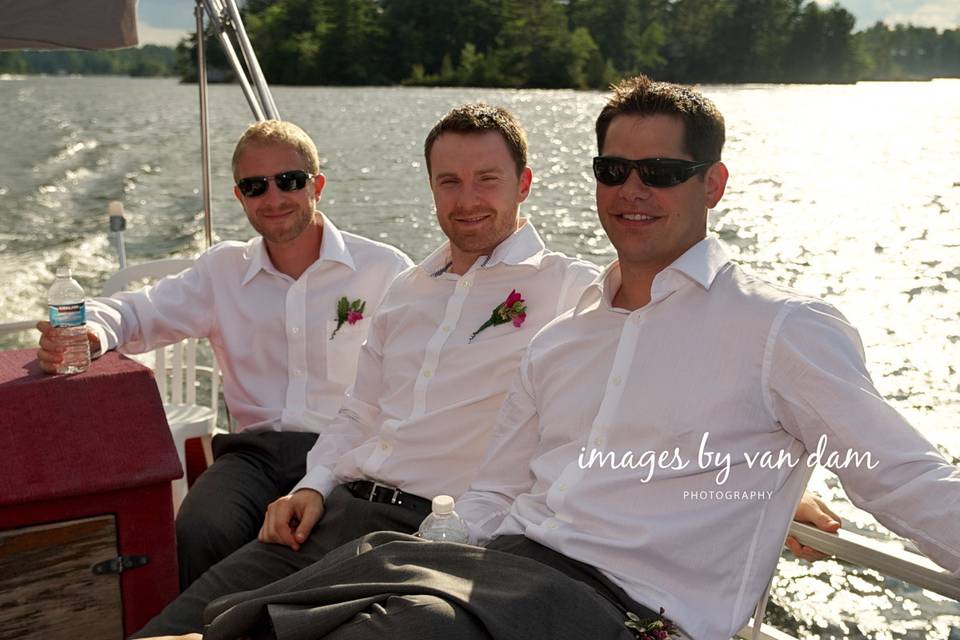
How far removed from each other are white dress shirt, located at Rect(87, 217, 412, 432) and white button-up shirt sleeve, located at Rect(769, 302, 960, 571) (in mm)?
1551

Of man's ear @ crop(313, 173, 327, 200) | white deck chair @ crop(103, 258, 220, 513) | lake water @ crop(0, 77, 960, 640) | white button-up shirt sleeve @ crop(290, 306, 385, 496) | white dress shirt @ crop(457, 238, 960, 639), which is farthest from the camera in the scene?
lake water @ crop(0, 77, 960, 640)

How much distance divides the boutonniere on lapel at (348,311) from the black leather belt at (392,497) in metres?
0.69

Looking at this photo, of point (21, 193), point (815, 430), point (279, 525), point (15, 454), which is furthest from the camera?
point (21, 193)

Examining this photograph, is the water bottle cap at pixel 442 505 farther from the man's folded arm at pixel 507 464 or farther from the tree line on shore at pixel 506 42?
the tree line on shore at pixel 506 42

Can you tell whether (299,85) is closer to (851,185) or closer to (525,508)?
(851,185)

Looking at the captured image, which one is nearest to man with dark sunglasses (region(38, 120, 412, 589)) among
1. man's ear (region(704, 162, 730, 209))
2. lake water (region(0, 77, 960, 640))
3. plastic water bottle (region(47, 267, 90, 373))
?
plastic water bottle (region(47, 267, 90, 373))

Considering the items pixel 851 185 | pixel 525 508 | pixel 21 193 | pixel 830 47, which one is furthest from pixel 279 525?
pixel 830 47

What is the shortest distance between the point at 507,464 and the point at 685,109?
0.80 metres

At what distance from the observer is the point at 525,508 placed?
1996 millimetres

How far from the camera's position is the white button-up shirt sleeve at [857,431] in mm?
1566

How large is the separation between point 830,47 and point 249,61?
1960 inches

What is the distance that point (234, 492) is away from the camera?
276 cm

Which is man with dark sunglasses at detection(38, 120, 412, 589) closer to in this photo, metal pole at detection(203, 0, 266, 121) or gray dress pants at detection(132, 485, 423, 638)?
gray dress pants at detection(132, 485, 423, 638)

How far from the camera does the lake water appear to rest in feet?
26.5
